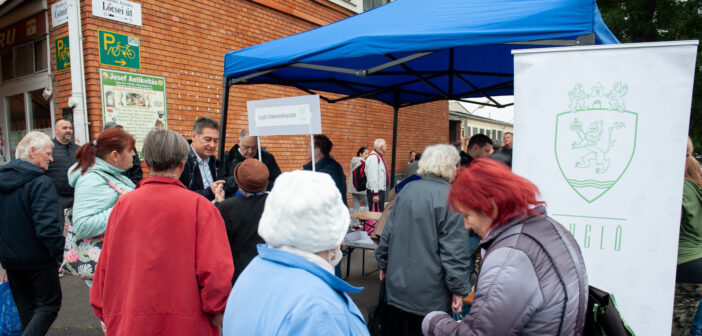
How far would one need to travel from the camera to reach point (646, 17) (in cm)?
733

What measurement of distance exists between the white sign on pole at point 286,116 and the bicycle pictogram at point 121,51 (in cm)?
326

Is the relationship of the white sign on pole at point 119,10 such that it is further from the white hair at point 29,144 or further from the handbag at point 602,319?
the handbag at point 602,319

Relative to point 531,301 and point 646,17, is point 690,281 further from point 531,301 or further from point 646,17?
point 646,17

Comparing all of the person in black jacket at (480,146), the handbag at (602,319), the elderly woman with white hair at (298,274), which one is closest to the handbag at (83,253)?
the elderly woman with white hair at (298,274)

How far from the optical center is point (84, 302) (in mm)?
4234

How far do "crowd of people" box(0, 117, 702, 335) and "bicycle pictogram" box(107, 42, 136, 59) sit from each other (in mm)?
3071

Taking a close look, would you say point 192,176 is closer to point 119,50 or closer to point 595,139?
point 595,139

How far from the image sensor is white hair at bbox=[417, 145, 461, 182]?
264 centimetres

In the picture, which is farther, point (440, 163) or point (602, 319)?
point (440, 163)

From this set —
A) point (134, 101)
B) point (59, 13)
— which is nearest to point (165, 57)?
point (134, 101)

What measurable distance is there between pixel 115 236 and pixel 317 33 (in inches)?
107

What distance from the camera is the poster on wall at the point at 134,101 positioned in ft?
18.0

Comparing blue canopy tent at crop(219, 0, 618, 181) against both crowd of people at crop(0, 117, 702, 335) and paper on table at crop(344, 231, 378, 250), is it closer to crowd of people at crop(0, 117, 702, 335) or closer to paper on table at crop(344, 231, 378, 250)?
crowd of people at crop(0, 117, 702, 335)

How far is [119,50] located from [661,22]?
897 cm
